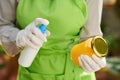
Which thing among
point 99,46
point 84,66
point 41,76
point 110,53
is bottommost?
point 110,53

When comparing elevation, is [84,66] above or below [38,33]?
below

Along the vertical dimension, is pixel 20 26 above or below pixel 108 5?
above

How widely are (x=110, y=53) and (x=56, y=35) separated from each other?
7.30ft

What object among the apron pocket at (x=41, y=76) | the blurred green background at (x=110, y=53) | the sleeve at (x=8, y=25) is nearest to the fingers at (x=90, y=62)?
the apron pocket at (x=41, y=76)

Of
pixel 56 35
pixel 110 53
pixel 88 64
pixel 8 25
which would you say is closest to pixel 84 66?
pixel 88 64

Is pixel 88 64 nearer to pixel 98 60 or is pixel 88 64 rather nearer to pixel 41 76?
pixel 98 60

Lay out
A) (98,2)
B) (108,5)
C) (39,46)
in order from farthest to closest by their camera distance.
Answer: (108,5), (98,2), (39,46)

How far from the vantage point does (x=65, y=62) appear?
1.65m

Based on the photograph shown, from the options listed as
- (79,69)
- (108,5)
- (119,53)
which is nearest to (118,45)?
(119,53)

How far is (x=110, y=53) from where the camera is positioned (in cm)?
379

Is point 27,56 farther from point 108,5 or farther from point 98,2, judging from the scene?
point 108,5

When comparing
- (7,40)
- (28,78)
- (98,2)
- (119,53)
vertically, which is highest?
(98,2)

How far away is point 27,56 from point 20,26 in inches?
6.6

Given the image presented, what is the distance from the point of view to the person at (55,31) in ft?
5.18
